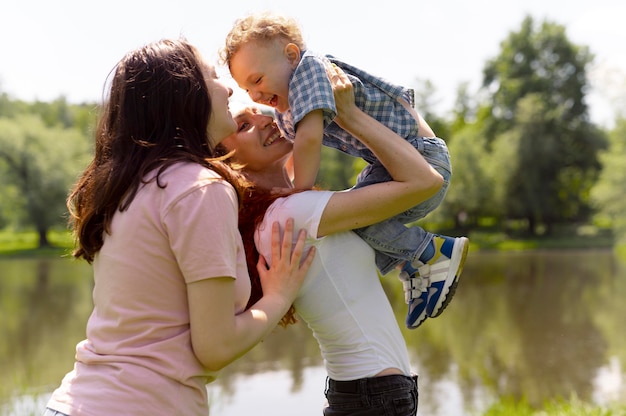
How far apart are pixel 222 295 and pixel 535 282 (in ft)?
51.1

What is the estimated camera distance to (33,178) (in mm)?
26531

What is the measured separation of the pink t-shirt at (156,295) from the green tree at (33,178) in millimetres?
26024

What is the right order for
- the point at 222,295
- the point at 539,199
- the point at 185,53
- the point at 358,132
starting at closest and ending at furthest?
the point at 222,295
the point at 185,53
the point at 358,132
the point at 539,199

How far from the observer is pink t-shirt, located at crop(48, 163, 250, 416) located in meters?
1.41

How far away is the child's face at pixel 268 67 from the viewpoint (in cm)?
229

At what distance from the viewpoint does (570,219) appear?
99.0ft

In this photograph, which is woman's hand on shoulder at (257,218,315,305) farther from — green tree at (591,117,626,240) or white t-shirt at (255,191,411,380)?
green tree at (591,117,626,240)

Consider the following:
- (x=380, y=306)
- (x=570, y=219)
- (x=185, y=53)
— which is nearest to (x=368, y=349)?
(x=380, y=306)

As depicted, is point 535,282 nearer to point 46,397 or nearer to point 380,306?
point 46,397

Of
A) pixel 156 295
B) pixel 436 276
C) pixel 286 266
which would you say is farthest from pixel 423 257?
pixel 156 295

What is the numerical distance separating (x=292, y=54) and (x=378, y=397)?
1.11 meters

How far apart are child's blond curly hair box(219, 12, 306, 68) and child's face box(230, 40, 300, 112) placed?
2 centimetres

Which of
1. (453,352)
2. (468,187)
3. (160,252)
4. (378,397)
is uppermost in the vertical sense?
(468,187)

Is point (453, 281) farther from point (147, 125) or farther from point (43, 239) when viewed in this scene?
point (43, 239)
